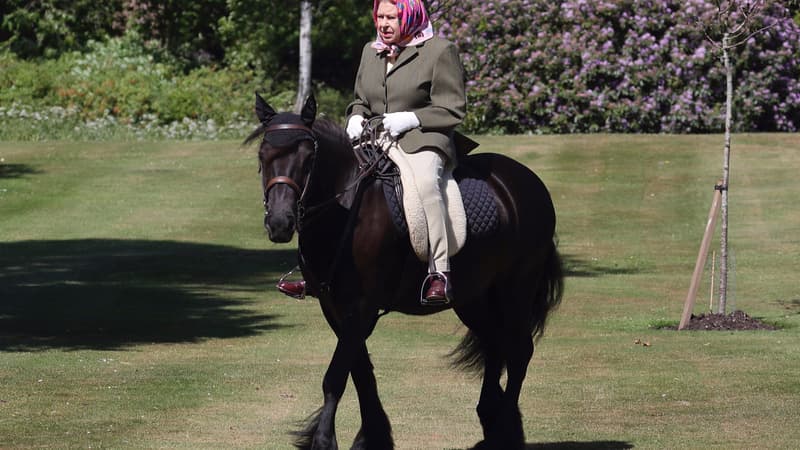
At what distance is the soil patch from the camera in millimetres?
14969

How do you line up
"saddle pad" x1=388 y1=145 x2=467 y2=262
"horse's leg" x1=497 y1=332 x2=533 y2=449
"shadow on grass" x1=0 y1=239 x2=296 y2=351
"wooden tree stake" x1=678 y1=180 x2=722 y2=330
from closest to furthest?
"saddle pad" x1=388 y1=145 x2=467 y2=262, "horse's leg" x1=497 y1=332 x2=533 y2=449, "shadow on grass" x1=0 y1=239 x2=296 y2=351, "wooden tree stake" x1=678 y1=180 x2=722 y2=330

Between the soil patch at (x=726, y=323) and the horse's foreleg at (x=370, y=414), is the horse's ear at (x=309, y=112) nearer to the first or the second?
the horse's foreleg at (x=370, y=414)

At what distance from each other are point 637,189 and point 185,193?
8.87m

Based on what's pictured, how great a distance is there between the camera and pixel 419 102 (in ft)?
27.5

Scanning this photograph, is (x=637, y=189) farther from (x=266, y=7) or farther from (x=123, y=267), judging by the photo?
(x=266, y=7)

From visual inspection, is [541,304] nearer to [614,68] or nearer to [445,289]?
[445,289]

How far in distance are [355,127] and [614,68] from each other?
82.5 feet

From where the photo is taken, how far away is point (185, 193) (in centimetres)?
2753

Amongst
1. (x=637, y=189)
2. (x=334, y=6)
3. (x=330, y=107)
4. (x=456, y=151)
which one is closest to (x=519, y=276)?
(x=456, y=151)

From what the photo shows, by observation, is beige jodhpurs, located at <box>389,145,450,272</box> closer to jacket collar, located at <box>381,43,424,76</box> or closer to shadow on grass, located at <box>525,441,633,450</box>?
jacket collar, located at <box>381,43,424,76</box>

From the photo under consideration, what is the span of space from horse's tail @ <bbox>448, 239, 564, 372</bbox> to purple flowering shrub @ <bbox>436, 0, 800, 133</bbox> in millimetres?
22907

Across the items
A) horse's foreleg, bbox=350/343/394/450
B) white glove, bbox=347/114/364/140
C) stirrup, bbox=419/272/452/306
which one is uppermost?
white glove, bbox=347/114/364/140

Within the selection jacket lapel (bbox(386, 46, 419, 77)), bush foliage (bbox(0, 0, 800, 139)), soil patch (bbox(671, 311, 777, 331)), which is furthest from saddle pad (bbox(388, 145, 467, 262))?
bush foliage (bbox(0, 0, 800, 139))

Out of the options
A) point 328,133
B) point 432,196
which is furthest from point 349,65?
point 328,133
